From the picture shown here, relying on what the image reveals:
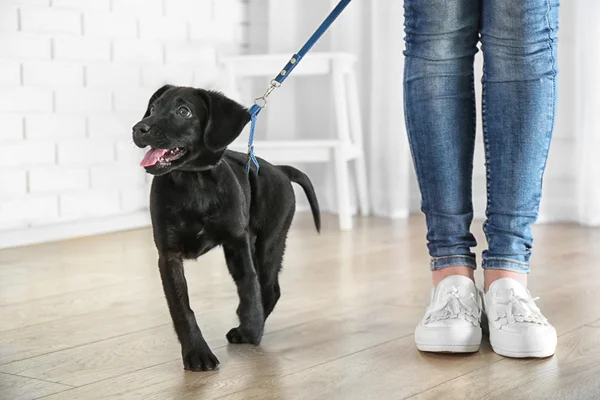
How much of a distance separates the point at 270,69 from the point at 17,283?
1422mm

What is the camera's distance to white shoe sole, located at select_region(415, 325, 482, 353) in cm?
139

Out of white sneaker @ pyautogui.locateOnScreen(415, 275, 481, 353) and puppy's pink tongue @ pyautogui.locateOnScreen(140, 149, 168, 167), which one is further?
white sneaker @ pyautogui.locateOnScreen(415, 275, 481, 353)

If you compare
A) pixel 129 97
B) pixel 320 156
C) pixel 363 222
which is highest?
pixel 129 97

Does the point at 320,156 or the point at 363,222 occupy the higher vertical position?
the point at 320,156

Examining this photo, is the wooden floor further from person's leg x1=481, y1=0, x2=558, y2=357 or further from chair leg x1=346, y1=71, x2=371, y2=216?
chair leg x1=346, y1=71, x2=371, y2=216

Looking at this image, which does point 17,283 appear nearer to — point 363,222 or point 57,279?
point 57,279

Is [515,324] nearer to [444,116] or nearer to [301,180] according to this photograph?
[444,116]

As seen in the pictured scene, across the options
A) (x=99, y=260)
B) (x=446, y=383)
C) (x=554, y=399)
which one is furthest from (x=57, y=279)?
(x=554, y=399)

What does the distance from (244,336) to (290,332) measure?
0.42 feet

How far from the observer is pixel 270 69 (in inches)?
129

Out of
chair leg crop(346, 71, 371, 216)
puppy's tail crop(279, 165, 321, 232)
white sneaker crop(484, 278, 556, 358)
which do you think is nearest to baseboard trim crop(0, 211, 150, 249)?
chair leg crop(346, 71, 371, 216)

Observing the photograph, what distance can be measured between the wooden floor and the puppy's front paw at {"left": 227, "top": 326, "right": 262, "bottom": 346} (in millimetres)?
25

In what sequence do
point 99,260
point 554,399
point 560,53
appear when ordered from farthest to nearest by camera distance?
point 560,53 → point 99,260 → point 554,399

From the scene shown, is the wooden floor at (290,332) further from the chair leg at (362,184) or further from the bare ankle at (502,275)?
the chair leg at (362,184)
